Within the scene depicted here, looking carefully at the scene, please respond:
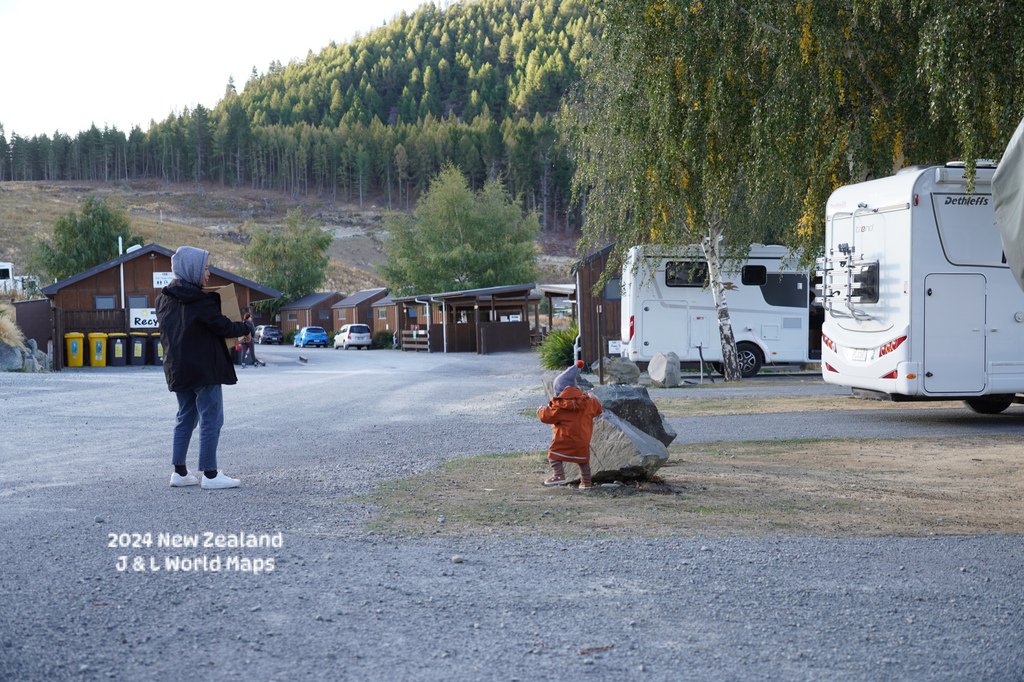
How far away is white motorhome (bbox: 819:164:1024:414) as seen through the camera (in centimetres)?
1160

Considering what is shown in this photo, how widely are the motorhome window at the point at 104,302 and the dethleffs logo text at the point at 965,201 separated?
3494 centimetres

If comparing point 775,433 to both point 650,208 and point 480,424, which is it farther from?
point 650,208

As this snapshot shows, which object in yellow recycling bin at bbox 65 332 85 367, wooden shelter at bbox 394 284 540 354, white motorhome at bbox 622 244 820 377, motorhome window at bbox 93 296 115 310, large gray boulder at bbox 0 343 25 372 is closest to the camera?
white motorhome at bbox 622 244 820 377

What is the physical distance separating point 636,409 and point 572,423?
5.20 feet

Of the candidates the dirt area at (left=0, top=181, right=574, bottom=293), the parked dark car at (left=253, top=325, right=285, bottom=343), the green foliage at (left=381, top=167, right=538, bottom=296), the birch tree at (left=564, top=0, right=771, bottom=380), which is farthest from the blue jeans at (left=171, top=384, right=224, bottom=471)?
the dirt area at (left=0, top=181, right=574, bottom=293)

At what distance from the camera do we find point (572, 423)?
24.2ft

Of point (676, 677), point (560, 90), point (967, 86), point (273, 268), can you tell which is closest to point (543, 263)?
point (273, 268)

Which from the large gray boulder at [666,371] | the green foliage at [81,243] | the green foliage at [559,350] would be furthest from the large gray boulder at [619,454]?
the green foliage at [81,243]

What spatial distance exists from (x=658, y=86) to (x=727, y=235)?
754cm

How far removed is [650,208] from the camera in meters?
15.7

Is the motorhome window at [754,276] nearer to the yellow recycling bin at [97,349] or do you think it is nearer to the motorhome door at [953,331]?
the motorhome door at [953,331]

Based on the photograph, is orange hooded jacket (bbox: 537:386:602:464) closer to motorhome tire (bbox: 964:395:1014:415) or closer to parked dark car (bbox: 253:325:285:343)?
motorhome tire (bbox: 964:395:1014:415)

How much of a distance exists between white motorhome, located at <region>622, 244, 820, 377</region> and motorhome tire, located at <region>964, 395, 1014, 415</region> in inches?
319

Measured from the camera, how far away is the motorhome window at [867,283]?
40.0ft
